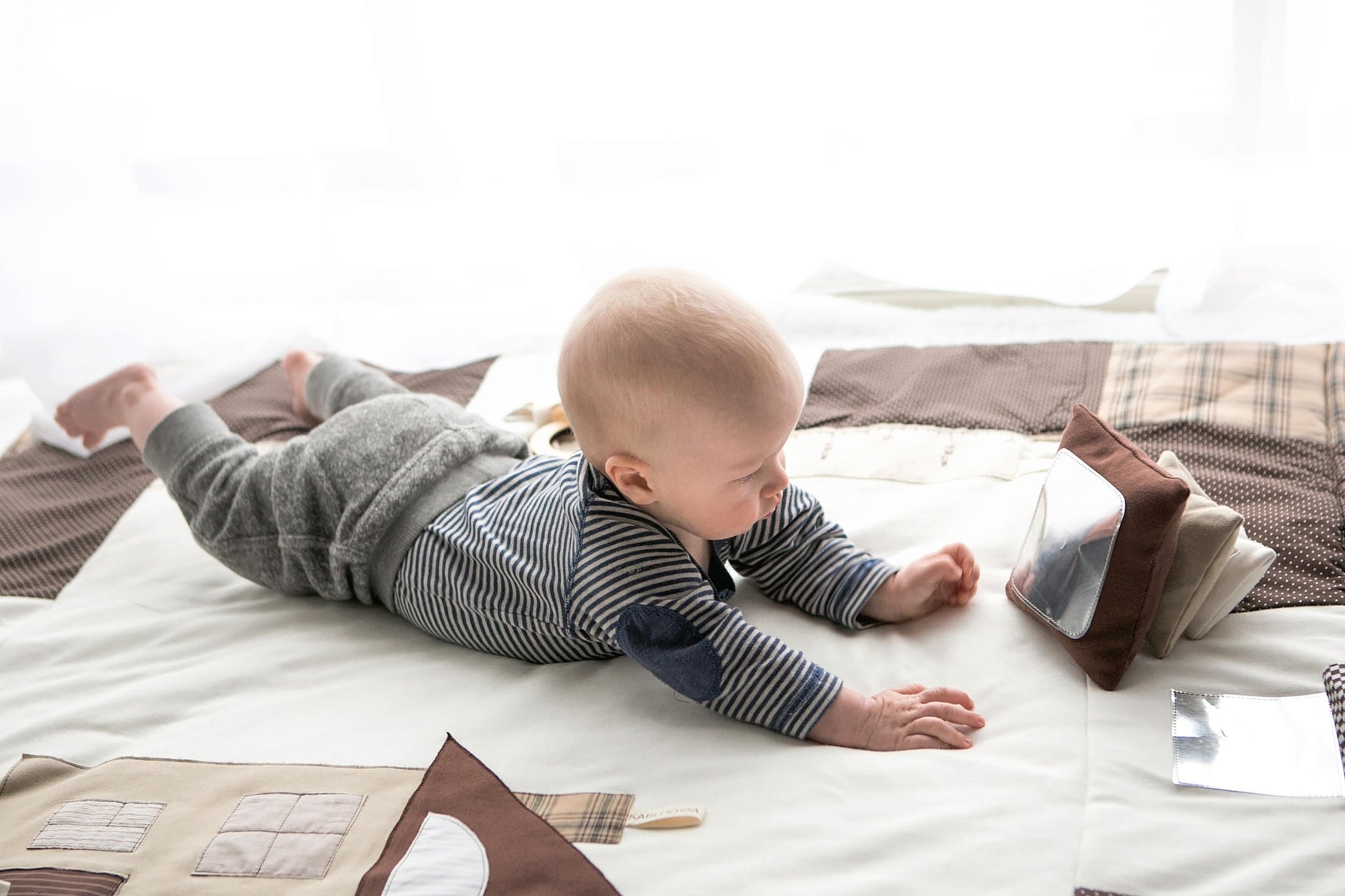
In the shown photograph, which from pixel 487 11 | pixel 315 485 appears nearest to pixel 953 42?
pixel 487 11

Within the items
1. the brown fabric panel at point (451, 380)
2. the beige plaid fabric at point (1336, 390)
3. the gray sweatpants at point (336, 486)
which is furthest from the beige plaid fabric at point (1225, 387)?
the brown fabric panel at point (451, 380)

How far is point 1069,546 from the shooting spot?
968 millimetres

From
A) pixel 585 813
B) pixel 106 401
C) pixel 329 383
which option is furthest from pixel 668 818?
pixel 106 401

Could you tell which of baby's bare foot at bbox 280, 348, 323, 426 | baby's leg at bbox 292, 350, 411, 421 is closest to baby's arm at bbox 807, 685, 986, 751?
baby's leg at bbox 292, 350, 411, 421

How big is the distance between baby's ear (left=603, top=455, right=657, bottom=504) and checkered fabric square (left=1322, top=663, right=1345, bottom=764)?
55 centimetres

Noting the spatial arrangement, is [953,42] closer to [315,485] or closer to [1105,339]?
[1105,339]

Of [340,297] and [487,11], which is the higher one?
[487,11]

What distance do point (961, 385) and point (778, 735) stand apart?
2.19ft

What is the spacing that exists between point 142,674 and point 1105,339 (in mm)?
1252

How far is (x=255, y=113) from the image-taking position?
174 centimetres

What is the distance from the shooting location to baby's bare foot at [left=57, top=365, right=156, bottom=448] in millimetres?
1415

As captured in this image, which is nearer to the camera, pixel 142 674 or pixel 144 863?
pixel 144 863

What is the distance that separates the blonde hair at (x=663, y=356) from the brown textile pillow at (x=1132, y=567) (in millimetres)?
279

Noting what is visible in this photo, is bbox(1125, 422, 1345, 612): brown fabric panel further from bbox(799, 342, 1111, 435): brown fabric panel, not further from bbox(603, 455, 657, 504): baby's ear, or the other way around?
bbox(603, 455, 657, 504): baby's ear
